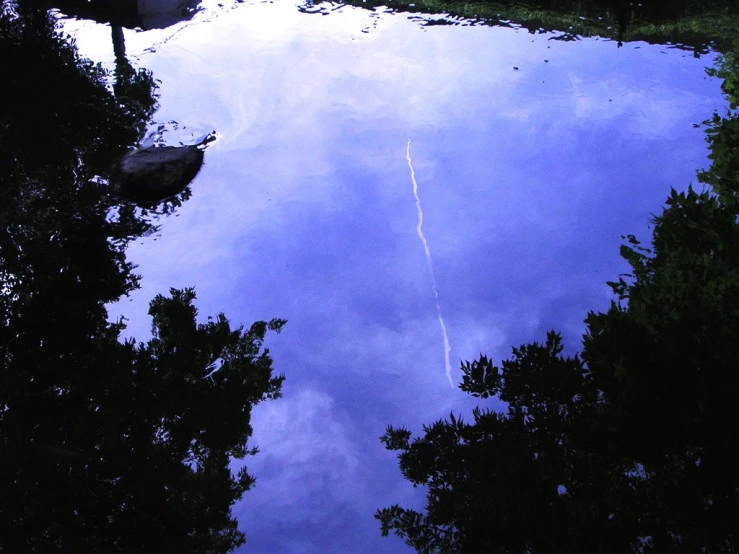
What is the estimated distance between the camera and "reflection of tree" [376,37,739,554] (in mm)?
5320

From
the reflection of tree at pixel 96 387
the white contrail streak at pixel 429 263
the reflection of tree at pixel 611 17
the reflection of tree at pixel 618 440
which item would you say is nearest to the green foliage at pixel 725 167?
the reflection of tree at pixel 618 440

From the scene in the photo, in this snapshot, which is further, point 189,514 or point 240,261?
point 240,261

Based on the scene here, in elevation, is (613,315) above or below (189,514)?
above

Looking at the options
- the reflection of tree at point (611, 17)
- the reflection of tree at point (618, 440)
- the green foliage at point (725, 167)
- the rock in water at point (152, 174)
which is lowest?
the reflection of tree at point (618, 440)

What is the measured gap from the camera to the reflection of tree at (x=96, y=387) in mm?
7230

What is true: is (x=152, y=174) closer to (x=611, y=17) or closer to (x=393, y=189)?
(x=393, y=189)

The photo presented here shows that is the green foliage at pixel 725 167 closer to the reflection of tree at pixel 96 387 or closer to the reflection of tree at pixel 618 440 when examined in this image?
the reflection of tree at pixel 618 440

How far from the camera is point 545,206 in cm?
1183

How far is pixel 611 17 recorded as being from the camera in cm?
1730

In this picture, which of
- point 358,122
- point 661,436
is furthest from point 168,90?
point 661,436

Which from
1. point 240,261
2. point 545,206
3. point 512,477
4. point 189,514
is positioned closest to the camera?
point 512,477

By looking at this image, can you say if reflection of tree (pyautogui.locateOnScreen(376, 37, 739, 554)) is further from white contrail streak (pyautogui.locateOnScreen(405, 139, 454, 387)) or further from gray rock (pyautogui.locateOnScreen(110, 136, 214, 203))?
gray rock (pyautogui.locateOnScreen(110, 136, 214, 203))

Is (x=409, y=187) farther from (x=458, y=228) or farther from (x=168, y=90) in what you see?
(x=168, y=90)

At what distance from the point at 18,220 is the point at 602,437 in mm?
9604
